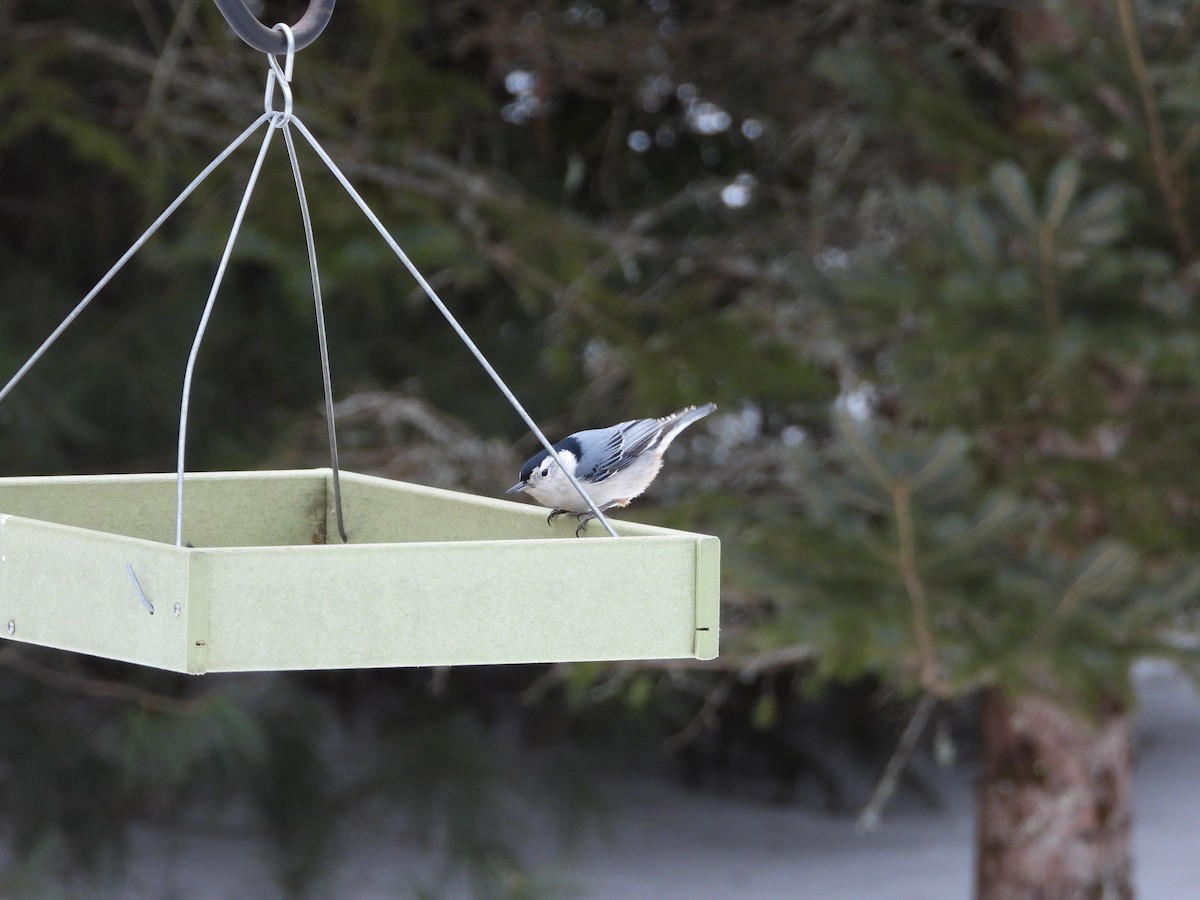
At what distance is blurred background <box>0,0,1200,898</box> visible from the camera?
2.99 m

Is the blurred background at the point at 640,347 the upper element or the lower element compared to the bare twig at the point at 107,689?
upper

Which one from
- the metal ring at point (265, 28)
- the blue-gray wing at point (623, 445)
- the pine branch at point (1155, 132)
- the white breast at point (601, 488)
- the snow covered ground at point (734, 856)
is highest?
the pine branch at point (1155, 132)

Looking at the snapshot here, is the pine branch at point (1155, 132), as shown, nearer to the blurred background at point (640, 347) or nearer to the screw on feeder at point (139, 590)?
the blurred background at point (640, 347)

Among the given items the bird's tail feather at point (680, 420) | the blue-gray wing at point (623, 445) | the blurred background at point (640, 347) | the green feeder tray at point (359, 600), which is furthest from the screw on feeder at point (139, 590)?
the blurred background at point (640, 347)

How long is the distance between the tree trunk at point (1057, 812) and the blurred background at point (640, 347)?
304 millimetres

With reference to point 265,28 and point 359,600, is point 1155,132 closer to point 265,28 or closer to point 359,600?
point 265,28

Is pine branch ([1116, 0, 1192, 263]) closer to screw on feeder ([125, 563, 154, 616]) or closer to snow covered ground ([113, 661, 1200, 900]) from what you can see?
screw on feeder ([125, 563, 154, 616])

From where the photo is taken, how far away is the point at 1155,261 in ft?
9.71

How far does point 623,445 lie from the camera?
212 centimetres

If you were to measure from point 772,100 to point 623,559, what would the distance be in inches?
140

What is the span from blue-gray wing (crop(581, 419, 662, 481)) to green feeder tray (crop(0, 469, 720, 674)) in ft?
1.26

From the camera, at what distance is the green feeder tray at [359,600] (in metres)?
1.45

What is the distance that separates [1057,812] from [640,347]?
1.88 meters

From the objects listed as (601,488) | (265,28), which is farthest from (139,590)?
(601,488)
